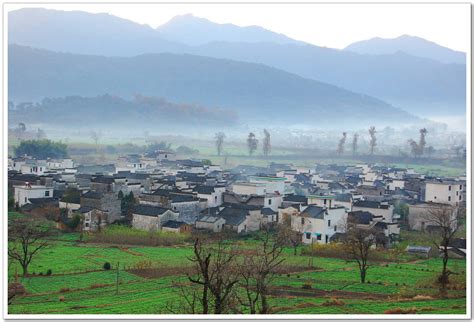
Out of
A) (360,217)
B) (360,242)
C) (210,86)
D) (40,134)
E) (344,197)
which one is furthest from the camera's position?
(210,86)

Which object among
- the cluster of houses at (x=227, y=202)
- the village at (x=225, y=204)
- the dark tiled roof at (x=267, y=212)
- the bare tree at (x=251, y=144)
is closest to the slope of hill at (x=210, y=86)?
the bare tree at (x=251, y=144)

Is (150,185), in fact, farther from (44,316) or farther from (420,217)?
(44,316)

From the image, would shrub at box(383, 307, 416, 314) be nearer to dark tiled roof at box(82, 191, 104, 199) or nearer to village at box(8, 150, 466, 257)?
village at box(8, 150, 466, 257)

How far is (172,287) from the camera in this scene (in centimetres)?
768

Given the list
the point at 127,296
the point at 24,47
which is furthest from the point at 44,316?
the point at 24,47

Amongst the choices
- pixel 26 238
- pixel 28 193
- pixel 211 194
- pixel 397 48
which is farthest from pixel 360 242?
pixel 397 48

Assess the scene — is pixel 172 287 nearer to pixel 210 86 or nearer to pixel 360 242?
pixel 360 242

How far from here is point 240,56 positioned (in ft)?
169

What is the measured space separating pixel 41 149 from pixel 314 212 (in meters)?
11.7

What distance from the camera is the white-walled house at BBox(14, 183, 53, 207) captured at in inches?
473

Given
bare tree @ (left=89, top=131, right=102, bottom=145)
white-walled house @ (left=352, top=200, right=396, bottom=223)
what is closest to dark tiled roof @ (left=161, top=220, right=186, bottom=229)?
white-walled house @ (left=352, top=200, right=396, bottom=223)

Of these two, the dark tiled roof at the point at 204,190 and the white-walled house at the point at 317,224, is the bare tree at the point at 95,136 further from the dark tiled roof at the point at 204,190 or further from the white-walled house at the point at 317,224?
the white-walled house at the point at 317,224

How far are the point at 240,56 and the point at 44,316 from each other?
46173mm

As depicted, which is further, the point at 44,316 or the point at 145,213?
the point at 145,213
